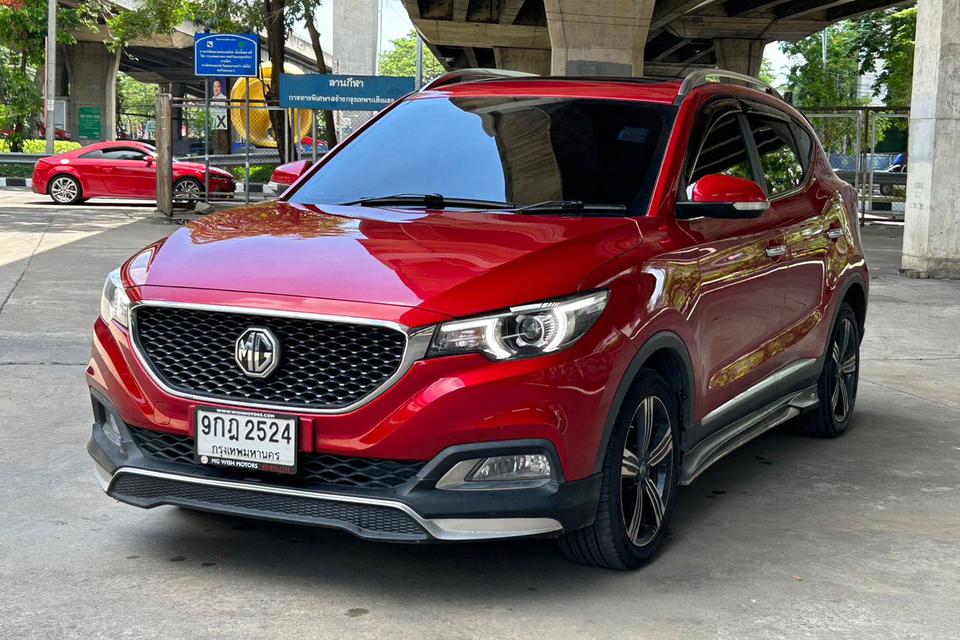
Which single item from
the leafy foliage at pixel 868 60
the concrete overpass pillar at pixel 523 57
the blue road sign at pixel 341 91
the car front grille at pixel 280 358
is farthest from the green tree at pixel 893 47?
the car front grille at pixel 280 358

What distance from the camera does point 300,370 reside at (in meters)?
4.08

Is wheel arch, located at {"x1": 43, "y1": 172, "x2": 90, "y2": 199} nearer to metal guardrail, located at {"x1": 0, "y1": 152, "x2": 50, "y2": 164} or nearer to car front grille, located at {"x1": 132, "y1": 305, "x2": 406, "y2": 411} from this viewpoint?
metal guardrail, located at {"x1": 0, "y1": 152, "x2": 50, "y2": 164}

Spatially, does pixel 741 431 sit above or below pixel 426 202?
below

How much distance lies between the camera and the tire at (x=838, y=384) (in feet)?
22.7

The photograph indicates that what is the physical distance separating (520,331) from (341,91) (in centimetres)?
1899

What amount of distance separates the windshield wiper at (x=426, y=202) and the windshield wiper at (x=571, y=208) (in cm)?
9

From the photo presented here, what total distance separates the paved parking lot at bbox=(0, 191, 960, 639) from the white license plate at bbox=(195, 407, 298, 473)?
18.1 inches

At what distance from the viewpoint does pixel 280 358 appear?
4.07m

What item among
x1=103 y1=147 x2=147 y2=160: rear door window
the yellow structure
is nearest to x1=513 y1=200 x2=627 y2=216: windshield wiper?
x1=103 y1=147 x2=147 y2=160: rear door window

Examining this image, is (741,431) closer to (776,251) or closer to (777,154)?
(776,251)

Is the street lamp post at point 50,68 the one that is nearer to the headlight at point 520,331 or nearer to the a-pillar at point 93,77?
the a-pillar at point 93,77

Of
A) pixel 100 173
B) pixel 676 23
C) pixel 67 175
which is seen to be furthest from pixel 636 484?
pixel 676 23

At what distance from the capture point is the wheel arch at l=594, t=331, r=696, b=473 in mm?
4258

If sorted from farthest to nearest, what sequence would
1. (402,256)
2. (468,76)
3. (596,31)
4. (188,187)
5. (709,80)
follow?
(188,187)
(596,31)
(468,76)
(709,80)
(402,256)
